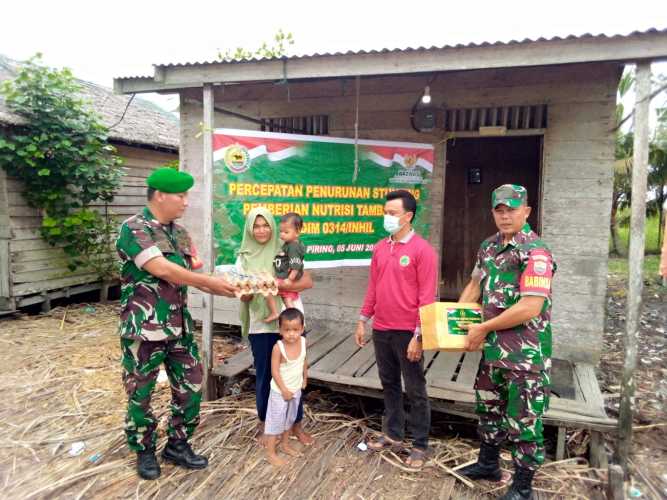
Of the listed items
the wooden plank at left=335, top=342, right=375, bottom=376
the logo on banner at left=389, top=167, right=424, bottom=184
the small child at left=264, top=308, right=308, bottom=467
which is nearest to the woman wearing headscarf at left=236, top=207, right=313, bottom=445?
the small child at left=264, top=308, right=308, bottom=467

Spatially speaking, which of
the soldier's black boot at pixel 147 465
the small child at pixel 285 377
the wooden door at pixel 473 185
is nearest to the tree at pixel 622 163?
the wooden door at pixel 473 185

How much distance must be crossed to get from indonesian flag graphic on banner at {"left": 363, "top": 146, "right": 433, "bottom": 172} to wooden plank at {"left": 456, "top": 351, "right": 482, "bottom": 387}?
199 centimetres

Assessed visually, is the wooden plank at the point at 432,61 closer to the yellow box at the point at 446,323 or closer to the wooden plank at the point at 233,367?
the yellow box at the point at 446,323

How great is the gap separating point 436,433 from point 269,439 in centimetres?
167

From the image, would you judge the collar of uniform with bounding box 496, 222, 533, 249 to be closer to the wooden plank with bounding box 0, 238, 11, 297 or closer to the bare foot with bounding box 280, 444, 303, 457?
the bare foot with bounding box 280, 444, 303, 457

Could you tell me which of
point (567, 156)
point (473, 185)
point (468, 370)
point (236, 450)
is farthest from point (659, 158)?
point (236, 450)

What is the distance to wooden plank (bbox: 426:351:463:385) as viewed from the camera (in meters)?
4.25

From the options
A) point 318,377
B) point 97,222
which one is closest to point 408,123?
point 318,377

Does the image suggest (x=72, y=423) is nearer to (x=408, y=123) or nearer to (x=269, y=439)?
(x=269, y=439)

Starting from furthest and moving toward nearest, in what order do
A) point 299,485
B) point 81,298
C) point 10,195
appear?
point 81,298 → point 10,195 → point 299,485

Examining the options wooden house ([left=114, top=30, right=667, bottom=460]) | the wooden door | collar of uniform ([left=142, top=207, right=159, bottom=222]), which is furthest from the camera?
the wooden door

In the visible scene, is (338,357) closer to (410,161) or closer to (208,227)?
(208,227)

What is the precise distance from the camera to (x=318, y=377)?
4328 mm

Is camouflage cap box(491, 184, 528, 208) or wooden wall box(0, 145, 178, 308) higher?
camouflage cap box(491, 184, 528, 208)
